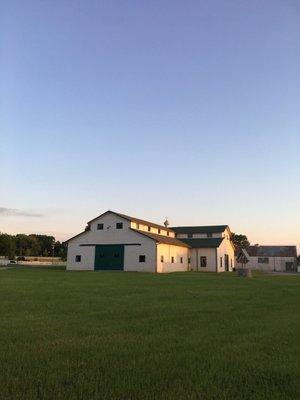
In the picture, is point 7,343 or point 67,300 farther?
point 67,300

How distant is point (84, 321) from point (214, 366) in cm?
481

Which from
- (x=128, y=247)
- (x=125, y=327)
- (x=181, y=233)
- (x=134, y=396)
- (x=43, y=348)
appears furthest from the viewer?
(x=181, y=233)

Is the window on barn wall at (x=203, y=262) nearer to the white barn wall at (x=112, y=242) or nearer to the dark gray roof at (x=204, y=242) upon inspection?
the dark gray roof at (x=204, y=242)

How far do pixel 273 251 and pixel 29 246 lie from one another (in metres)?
94.5

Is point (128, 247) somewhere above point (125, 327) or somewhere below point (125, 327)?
above

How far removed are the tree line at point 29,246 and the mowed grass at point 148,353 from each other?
115864 mm

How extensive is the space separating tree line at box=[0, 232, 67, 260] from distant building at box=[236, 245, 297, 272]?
200 ft

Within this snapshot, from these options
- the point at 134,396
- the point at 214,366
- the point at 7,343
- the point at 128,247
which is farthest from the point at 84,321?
the point at 128,247

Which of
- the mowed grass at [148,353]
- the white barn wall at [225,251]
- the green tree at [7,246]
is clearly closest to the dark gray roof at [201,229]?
the white barn wall at [225,251]

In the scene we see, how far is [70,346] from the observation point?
301 inches

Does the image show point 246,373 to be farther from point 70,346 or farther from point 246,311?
point 246,311

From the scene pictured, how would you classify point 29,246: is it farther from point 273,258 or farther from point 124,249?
point 124,249

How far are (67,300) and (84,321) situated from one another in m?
4.87

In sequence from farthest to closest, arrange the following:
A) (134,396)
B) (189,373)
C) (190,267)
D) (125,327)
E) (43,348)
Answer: (190,267), (125,327), (43,348), (189,373), (134,396)
